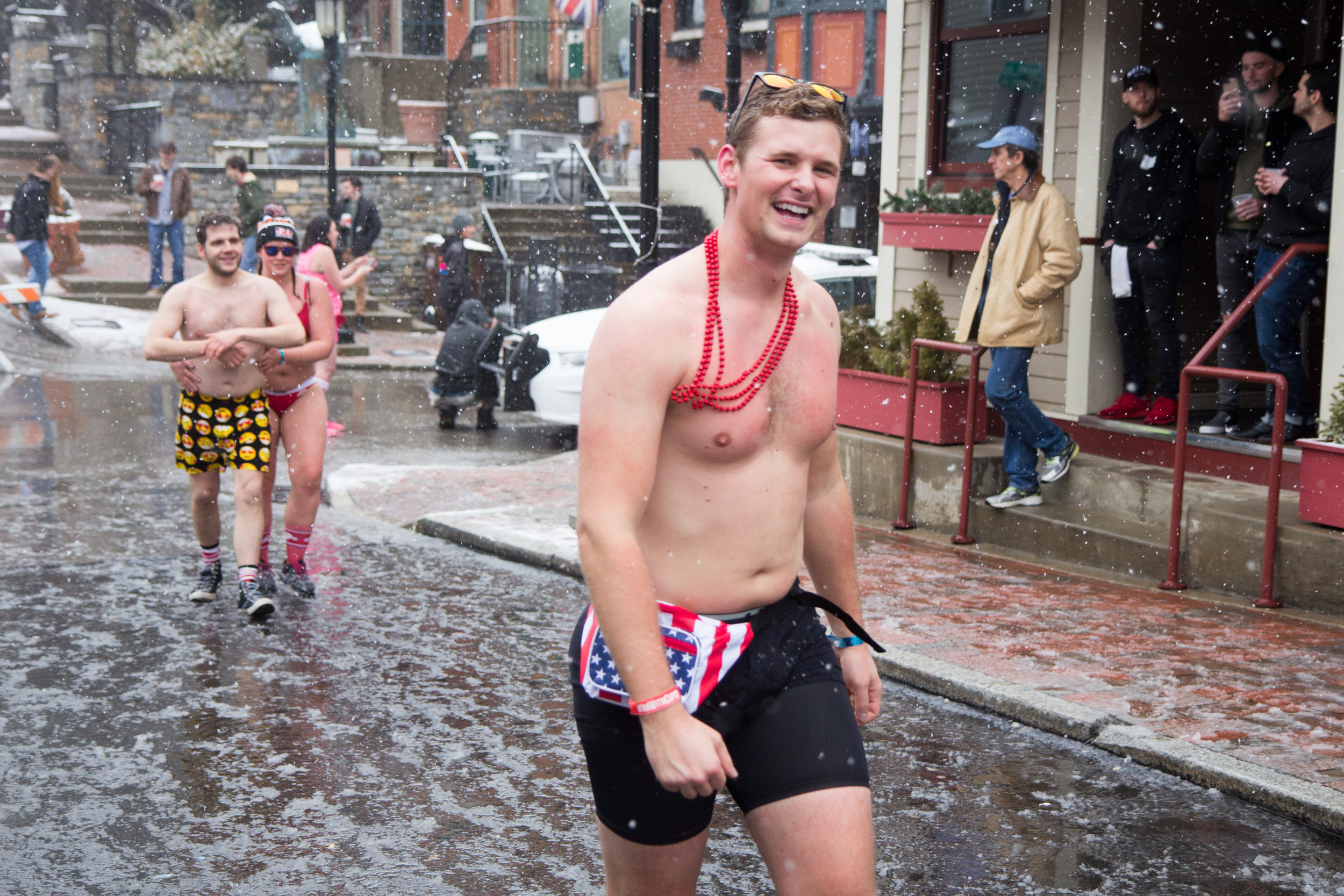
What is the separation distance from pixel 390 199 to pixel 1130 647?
21191 millimetres

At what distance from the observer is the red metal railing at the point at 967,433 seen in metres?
8.63

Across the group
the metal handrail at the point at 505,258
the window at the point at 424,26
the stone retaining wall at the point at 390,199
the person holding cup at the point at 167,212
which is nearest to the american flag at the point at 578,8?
the metal handrail at the point at 505,258

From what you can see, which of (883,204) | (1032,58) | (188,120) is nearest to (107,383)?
(883,204)

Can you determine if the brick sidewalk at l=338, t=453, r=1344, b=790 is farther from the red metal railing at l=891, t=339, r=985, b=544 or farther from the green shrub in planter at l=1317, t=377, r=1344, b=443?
the green shrub in planter at l=1317, t=377, r=1344, b=443

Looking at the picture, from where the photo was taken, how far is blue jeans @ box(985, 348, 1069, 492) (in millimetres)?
8367

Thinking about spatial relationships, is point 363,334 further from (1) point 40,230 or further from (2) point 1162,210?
(2) point 1162,210

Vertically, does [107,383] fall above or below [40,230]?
below

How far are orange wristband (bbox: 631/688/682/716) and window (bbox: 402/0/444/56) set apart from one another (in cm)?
3749

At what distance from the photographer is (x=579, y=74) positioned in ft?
104

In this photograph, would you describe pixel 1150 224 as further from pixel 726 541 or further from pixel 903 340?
pixel 726 541

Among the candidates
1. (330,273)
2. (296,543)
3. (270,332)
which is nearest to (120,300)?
(330,273)

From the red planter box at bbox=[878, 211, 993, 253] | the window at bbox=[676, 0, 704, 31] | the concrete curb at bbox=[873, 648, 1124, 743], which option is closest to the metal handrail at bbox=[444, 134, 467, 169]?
the window at bbox=[676, 0, 704, 31]

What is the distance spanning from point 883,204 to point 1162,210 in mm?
2343

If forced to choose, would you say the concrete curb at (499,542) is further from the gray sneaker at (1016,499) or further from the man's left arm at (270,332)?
the gray sneaker at (1016,499)
